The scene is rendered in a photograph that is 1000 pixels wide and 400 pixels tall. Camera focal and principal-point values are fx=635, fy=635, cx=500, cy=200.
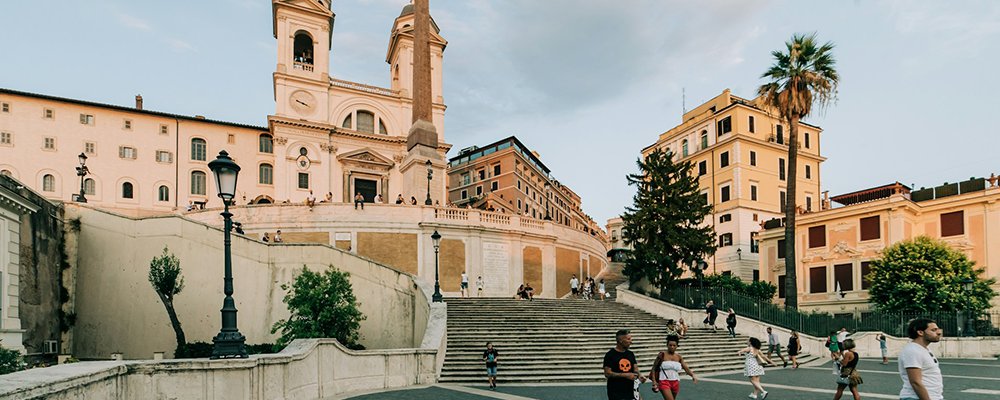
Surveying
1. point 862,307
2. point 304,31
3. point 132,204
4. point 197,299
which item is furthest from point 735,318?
point 132,204

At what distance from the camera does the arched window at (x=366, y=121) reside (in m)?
56.2

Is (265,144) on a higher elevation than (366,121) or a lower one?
lower

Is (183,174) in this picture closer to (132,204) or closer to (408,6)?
(132,204)

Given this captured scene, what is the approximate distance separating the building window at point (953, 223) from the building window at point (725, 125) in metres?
20.4

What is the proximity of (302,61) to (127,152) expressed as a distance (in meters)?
15.9

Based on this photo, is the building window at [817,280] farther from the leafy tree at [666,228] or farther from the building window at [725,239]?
the leafy tree at [666,228]

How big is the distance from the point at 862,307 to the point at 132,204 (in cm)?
5449

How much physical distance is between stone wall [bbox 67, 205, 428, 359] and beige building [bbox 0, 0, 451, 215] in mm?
21501

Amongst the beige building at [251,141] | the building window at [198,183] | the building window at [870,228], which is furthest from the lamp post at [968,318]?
the building window at [198,183]

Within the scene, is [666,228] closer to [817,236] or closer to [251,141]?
[817,236]

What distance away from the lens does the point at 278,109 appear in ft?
170

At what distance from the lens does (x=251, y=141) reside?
182ft

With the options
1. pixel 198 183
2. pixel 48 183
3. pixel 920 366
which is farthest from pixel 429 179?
pixel 48 183

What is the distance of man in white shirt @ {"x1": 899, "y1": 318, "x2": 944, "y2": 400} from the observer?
592cm
